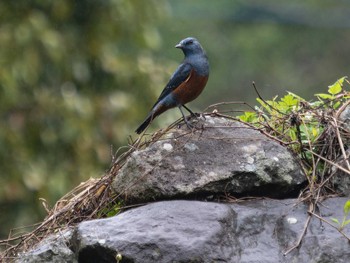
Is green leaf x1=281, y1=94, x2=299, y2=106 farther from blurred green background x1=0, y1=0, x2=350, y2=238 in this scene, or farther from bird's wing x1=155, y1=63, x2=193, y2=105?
blurred green background x1=0, y1=0, x2=350, y2=238

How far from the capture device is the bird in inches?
257

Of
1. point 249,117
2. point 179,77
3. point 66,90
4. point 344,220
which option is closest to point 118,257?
point 344,220

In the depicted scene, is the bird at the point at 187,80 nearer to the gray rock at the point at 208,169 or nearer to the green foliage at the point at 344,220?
the gray rock at the point at 208,169

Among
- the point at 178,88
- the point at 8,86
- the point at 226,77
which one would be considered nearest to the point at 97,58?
the point at 8,86

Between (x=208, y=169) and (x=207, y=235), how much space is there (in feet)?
1.72

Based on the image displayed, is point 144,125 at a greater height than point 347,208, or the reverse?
point 144,125

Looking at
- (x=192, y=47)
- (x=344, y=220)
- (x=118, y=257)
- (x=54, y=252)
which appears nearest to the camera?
(x=118, y=257)

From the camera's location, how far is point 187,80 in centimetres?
655

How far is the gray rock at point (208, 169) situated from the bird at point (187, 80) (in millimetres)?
951

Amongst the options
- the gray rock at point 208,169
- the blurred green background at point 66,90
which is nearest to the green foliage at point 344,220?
the gray rock at point 208,169

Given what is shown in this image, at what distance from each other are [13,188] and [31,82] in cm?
111

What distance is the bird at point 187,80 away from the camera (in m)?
6.54

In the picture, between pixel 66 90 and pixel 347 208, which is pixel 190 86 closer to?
pixel 347 208

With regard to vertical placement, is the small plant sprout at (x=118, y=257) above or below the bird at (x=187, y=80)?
below
